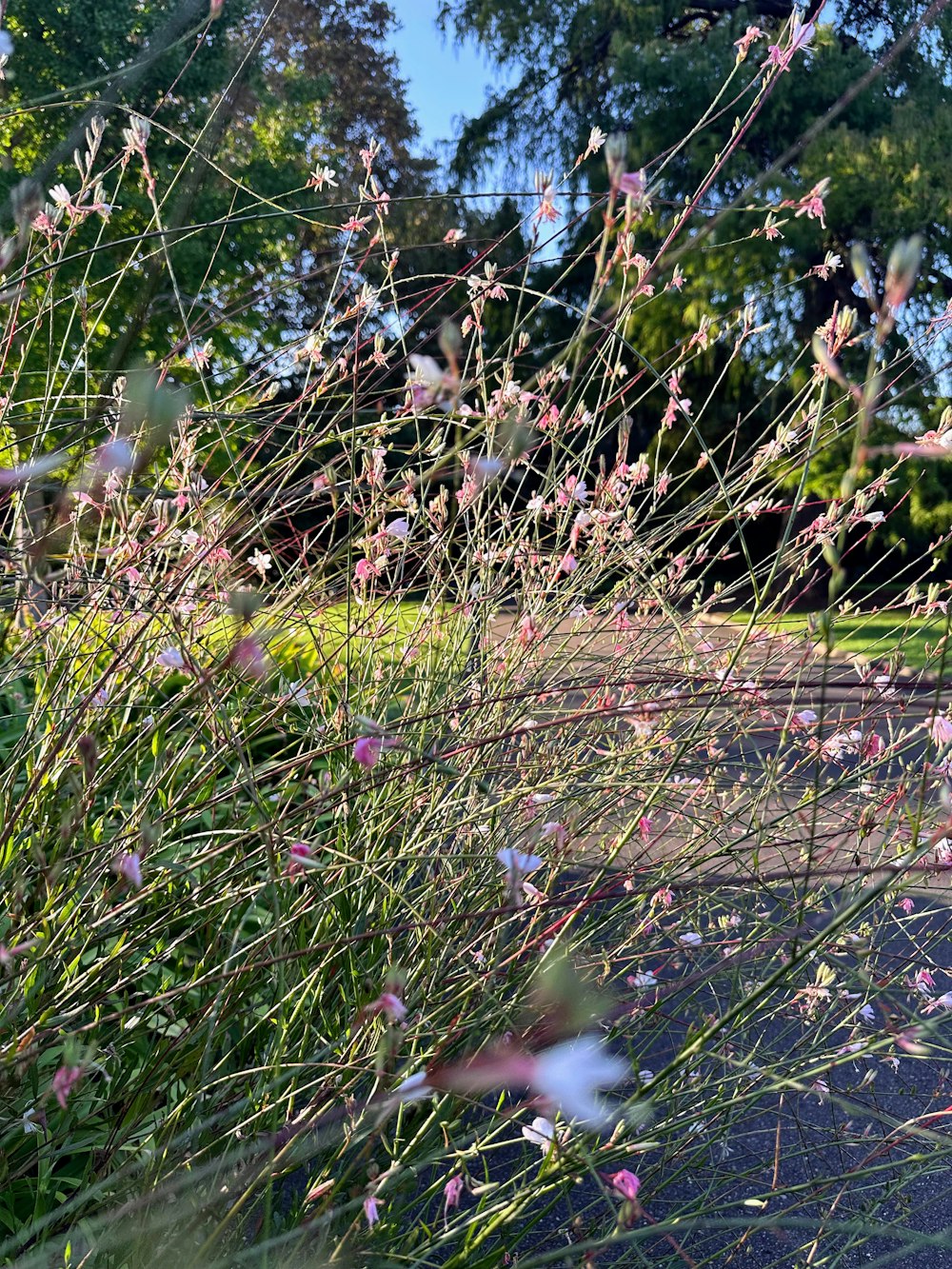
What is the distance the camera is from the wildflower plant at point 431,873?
1207 millimetres

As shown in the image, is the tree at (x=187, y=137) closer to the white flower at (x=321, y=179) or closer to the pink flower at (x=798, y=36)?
the white flower at (x=321, y=179)

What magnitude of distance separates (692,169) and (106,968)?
15173mm

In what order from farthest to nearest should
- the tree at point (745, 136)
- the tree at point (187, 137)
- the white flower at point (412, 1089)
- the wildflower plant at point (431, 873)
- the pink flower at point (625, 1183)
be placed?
the tree at point (745, 136), the tree at point (187, 137), the wildflower plant at point (431, 873), the pink flower at point (625, 1183), the white flower at point (412, 1089)

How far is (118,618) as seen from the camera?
74.7 inches

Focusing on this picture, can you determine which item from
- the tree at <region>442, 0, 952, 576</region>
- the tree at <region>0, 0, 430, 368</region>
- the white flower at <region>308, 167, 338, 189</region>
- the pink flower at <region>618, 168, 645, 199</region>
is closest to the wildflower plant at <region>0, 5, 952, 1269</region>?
the pink flower at <region>618, 168, 645, 199</region>

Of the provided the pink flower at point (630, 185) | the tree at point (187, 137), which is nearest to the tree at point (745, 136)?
the tree at point (187, 137)

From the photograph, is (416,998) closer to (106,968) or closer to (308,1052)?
(308,1052)

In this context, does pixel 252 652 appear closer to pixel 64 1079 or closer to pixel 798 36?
pixel 64 1079

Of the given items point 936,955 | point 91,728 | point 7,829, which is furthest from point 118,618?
point 936,955

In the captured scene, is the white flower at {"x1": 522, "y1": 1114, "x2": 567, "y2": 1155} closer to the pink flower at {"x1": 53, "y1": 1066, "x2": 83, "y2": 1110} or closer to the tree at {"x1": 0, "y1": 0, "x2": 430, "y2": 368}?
the pink flower at {"x1": 53, "y1": 1066, "x2": 83, "y2": 1110}

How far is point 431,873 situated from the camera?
2.14m

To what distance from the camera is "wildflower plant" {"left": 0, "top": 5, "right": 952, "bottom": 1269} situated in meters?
1.21

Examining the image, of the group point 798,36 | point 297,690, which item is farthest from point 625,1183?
point 798,36

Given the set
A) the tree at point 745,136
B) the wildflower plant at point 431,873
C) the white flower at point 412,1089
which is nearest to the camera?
the white flower at point 412,1089
